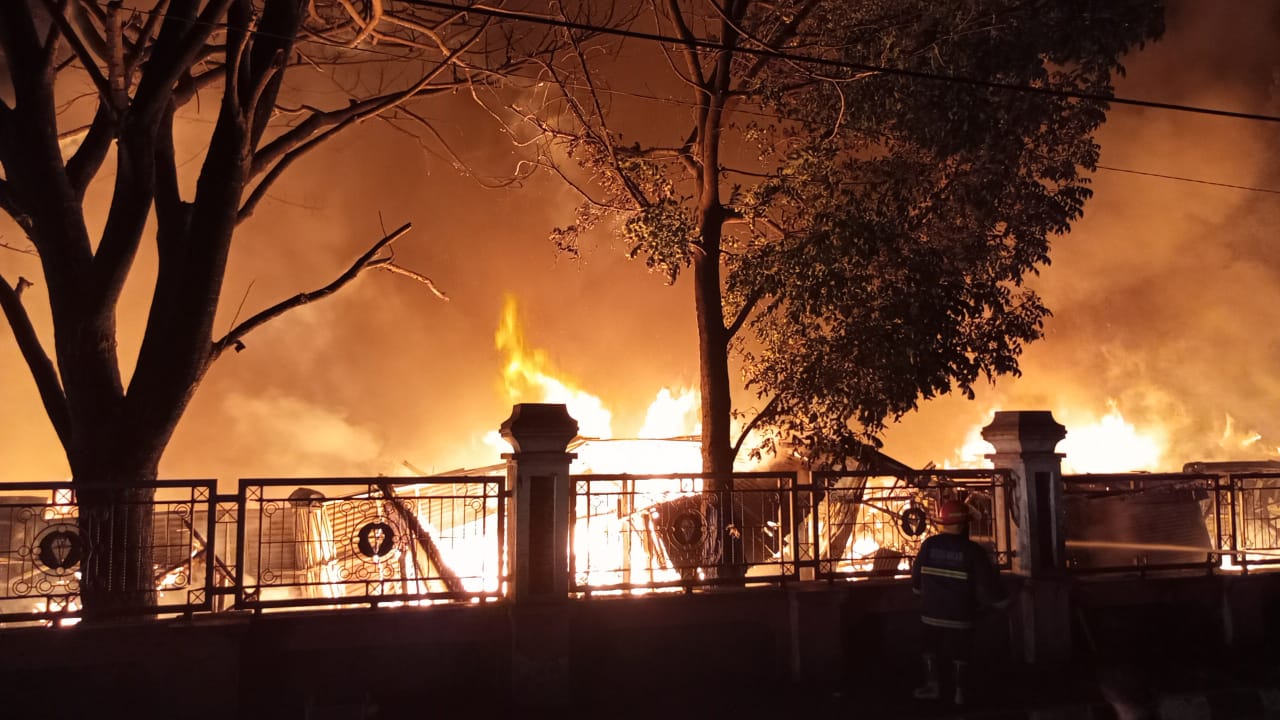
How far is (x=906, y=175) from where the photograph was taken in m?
10.7

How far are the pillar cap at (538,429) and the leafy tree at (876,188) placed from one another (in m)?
3.89

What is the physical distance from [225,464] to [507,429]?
15755 mm

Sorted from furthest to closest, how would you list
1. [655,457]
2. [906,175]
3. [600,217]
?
1. [655,457]
2. [600,217]
3. [906,175]

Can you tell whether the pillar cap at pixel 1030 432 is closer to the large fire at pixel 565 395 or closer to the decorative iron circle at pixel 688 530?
the decorative iron circle at pixel 688 530

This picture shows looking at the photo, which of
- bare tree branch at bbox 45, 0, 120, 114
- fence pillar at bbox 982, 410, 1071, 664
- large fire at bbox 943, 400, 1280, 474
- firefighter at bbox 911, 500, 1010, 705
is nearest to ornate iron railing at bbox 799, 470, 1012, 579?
fence pillar at bbox 982, 410, 1071, 664

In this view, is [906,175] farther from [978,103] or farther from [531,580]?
[531,580]

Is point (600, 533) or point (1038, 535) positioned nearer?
point (1038, 535)

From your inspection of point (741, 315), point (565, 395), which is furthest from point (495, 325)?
point (741, 315)

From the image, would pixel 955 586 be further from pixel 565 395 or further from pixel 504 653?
pixel 565 395

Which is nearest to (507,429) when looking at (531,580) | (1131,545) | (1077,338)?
(531,580)

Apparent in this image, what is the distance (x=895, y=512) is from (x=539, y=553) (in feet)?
12.8

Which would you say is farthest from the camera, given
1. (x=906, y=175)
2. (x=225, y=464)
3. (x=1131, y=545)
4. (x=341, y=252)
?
(x=341, y=252)

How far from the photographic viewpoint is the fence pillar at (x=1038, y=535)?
362 inches

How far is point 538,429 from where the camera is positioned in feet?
25.6
